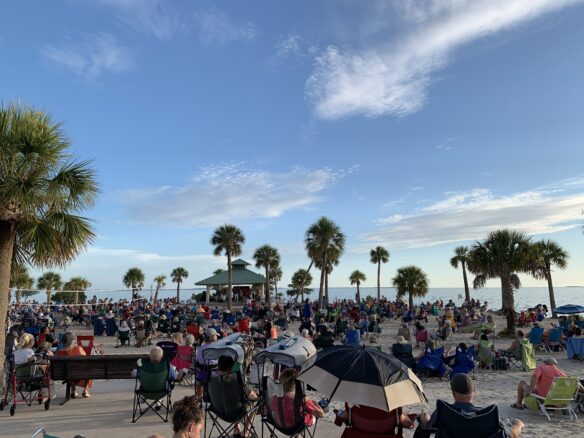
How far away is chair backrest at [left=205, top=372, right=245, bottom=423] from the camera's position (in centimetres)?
507

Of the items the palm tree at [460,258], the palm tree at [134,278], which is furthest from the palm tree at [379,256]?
the palm tree at [134,278]

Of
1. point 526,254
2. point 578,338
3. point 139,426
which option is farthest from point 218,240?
point 139,426

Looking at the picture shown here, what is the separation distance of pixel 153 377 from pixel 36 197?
4.07 m

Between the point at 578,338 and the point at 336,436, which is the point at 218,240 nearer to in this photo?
the point at 578,338

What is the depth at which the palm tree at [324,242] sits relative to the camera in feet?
128

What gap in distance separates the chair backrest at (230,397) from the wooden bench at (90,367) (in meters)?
2.72

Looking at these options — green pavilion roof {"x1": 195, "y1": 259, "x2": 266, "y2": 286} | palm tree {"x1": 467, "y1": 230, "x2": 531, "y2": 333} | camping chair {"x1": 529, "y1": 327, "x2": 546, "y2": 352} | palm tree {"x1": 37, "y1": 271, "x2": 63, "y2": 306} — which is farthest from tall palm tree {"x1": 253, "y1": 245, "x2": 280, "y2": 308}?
camping chair {"x1": 529, "y1": 327, "x2": 546, "y2": 352}

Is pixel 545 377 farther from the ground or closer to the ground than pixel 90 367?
closer to the ground

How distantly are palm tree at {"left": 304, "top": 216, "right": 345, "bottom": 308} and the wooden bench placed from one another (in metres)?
31.9

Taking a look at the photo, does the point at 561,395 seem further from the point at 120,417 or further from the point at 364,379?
the point at 120,417

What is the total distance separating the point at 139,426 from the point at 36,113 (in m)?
6.28

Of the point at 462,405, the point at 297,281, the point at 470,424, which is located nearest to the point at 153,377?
the point at 462,405

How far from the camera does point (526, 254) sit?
770 inches

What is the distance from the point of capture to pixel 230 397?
507cm
